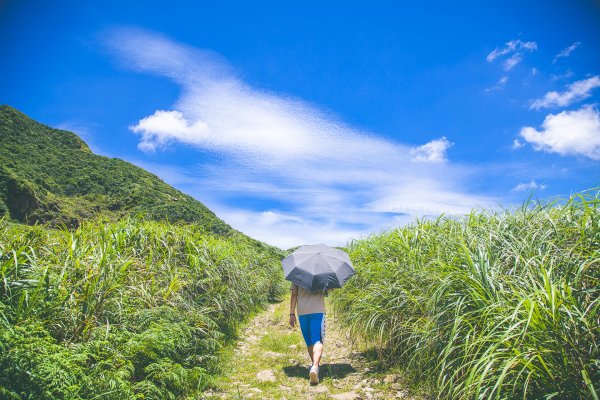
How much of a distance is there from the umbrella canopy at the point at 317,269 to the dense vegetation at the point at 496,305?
2.02 ft

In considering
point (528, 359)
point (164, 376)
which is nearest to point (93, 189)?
point (164, 376)

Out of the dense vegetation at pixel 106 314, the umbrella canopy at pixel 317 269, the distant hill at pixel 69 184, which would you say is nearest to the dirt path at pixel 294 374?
the dense vegetation at pixel 106 314

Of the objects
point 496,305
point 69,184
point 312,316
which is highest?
point 69,184

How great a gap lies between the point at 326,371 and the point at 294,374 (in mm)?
518

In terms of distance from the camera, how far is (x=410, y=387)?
449 cm

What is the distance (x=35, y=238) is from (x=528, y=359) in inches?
252

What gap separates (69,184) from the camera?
40.2 meters

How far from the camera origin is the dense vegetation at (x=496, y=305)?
272 cm

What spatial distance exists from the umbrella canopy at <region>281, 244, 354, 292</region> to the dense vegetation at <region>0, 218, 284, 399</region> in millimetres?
1687

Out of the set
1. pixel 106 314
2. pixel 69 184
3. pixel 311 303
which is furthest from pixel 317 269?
pixel 69 184

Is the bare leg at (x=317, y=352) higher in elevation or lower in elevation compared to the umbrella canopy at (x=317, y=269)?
lower

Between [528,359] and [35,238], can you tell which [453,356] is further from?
[35,238]

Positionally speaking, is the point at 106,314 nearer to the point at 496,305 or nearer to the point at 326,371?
the point at 326,371

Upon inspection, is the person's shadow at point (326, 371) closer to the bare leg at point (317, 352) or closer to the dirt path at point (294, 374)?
the dirt path at point (294, 374)
